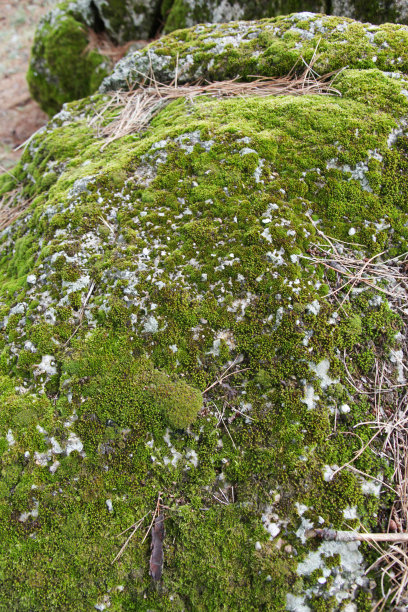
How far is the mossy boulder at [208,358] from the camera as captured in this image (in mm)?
2303

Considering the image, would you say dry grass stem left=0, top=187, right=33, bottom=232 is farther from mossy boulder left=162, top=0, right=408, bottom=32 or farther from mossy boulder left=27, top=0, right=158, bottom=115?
mossy boulder left=27, top=0, right=158, bottom=115

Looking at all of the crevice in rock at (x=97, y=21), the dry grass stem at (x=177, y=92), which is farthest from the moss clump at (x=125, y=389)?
the crevice in rock at (x=97, y=21)

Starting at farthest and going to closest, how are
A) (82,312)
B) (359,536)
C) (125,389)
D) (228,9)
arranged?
(228,9) < (82,312) < (125,389) < (359,536)

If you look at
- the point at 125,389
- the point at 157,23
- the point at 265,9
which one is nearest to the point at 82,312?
the point at 125,389

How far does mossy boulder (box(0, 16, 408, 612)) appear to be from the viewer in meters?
2.30

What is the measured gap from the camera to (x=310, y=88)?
3955mm

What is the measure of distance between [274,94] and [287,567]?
417 cm

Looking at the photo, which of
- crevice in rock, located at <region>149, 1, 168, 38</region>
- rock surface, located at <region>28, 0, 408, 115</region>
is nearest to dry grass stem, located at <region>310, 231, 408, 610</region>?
rock surface, located at <region>28, 0, 408, 115</region>

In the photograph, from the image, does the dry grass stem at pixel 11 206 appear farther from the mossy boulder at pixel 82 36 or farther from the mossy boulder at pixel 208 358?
the mossy boulder at pixel 82 36

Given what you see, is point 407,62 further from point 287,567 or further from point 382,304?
point 287,567

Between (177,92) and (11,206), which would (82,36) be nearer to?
(177,92)

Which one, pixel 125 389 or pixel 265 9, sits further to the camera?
pixel 265 9

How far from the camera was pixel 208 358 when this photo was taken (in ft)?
8.98

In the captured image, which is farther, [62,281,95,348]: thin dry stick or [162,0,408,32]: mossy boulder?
[162,0,408,32]: mossy boulder
